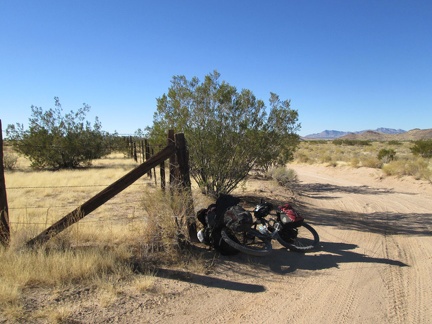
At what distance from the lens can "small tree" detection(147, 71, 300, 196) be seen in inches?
351

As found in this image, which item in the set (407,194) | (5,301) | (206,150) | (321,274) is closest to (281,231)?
(321,274)

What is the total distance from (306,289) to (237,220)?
4.70 feet

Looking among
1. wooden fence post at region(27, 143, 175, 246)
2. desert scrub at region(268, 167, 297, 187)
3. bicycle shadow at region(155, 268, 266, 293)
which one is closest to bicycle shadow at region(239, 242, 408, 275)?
bicycle shadow at region(155, 268, 266, 293)

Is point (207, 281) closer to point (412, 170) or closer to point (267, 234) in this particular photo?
point (267, 234)

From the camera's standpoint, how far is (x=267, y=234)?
5535 millimetres

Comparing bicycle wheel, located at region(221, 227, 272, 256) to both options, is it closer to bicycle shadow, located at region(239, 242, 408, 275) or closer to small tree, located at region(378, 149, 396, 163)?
bicycle shadow, located at region(239, 242, 408, 275)

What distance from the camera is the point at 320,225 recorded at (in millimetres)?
8016

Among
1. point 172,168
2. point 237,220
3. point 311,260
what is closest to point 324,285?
point 311,260

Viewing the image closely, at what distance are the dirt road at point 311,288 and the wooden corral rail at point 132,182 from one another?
1.37 m

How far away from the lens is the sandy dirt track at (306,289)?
12.2ft

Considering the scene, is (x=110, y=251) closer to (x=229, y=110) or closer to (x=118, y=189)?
(x=118, y=189)

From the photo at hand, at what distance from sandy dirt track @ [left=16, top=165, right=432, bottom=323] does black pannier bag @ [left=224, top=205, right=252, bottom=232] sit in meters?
0.54

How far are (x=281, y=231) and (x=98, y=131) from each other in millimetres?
23585

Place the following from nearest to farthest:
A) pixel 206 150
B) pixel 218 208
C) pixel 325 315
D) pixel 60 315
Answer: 1. pixel 60 315
2. pixel 325 315
3. pixel 218 208
4. pixel 206 150
